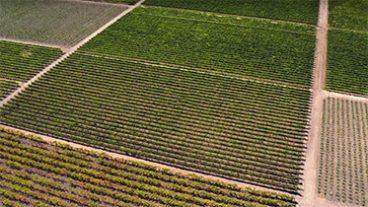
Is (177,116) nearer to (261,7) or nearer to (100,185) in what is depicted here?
(100,185)

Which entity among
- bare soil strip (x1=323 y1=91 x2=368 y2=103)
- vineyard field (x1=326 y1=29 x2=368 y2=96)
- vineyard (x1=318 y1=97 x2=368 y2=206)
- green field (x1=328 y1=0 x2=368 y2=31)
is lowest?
vineyard (x1=318 y1=97 x2=368 y2=206)

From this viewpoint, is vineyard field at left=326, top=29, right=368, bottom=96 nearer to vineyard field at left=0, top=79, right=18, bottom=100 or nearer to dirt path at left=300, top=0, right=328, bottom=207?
dirt path at left=300, top=0, right=328, bottom=207

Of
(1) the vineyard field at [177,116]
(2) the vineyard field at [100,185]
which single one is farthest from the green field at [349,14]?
(2) the vineyard field at [100,185]

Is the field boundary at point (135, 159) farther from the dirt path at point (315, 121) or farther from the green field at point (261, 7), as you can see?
the green field at point (261, 7)

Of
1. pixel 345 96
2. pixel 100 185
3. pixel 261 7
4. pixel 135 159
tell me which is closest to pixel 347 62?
pixel 345 96

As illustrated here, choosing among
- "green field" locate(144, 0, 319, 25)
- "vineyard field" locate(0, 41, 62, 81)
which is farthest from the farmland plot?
"green field" locate(144, 0, 319, 25)


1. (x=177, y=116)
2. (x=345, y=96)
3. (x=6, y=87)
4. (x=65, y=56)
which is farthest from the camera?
(x=65, y=56)
